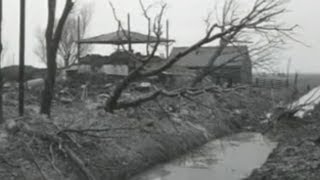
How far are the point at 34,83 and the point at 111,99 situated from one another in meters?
6.98

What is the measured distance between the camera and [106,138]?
14805 mm

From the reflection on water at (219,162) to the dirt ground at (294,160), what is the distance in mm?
862

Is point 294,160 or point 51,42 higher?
point 51,42

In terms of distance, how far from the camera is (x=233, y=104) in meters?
29.1

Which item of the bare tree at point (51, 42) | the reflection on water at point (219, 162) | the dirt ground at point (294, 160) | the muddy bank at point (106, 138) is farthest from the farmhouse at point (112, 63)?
the bare tree at point (51, 42)

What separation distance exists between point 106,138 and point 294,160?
567cm

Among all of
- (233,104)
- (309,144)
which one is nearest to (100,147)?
(309,144)

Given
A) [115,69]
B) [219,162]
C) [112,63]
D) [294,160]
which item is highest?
[112,63]

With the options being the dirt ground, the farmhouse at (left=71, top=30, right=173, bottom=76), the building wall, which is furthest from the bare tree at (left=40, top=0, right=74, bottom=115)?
the building wall

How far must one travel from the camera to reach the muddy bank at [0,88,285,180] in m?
12.3

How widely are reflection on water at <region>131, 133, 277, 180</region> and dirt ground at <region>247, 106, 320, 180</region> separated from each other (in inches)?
33.9

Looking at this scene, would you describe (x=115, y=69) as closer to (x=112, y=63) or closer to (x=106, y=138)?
(x=112, y=63)

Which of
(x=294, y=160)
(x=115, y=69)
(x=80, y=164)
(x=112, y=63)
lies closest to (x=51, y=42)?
(x=80, y=164)

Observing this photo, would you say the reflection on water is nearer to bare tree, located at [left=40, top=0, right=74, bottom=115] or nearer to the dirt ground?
the dirt ground
